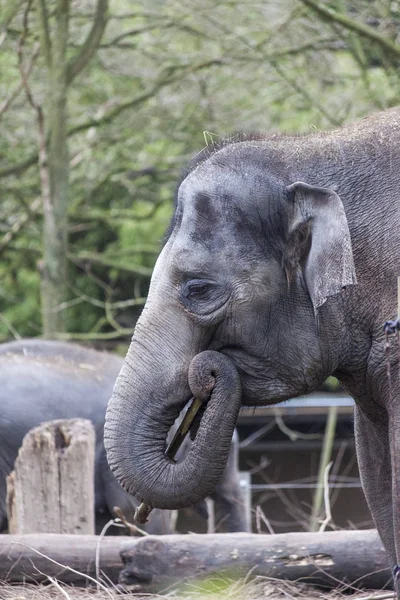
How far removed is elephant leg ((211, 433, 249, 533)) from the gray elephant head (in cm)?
408

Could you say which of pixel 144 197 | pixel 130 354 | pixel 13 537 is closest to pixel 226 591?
pixel 13 537

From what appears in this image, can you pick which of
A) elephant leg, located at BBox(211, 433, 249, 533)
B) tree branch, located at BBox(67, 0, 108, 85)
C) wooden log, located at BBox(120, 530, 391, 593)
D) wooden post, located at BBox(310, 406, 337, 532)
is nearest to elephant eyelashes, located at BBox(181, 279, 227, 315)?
wooden log, located at BBox(120, 530, 391, 593)

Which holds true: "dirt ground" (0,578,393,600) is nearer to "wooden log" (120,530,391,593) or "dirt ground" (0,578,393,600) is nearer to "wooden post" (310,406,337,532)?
"wooden log" (120,530,391,593)

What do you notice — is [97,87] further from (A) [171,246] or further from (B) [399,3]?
(A) [171,246]

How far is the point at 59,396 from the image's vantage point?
20.7ft

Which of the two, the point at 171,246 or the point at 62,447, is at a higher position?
the point at 171,246

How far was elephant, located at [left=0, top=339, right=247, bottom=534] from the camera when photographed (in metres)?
6.09

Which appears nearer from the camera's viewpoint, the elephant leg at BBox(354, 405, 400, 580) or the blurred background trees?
the elephant leg at BBox(354, 405, 400, 580)

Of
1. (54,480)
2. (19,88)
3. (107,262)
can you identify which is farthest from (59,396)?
(107,262)

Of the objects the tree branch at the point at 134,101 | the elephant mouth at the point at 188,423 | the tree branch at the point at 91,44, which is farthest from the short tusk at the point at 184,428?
the tree branch at the point at 134,101

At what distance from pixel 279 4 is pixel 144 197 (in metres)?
2.95

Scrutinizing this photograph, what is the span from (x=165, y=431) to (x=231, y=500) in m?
4.21

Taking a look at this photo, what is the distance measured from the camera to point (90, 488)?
5.30m

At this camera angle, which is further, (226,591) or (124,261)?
(124,261)
